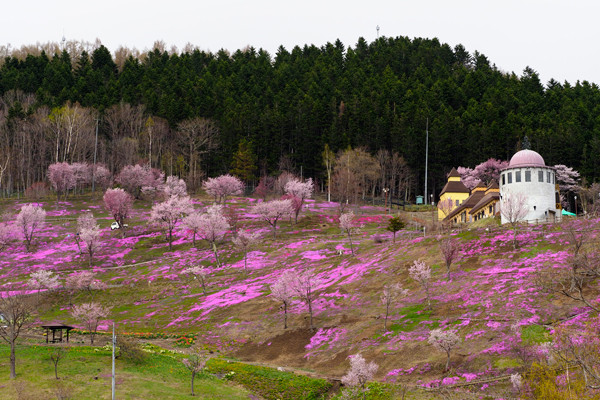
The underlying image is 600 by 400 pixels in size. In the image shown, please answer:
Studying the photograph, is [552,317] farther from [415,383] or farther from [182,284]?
[182,284]

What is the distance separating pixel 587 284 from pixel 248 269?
47.9 metres

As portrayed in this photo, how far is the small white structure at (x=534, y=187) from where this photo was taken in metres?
72.4

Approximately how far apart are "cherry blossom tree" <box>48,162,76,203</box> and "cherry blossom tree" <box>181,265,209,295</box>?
185 ft

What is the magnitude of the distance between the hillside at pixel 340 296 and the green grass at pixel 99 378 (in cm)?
859

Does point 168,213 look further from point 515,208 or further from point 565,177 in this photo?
point 565,177

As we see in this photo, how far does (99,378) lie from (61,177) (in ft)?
303

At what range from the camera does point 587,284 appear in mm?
48062

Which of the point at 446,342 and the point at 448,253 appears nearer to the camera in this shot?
the point at 446,342

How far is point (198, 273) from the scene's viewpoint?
73312 mm

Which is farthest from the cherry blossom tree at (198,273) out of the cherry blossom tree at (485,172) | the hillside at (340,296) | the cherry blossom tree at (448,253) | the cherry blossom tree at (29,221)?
the cherry blossom tree at (485,172)

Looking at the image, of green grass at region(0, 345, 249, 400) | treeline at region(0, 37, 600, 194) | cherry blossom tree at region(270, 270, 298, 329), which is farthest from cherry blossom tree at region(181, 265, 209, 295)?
treeline at region(0, 37, 600, 194)

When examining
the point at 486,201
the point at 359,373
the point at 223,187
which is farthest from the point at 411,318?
the point at 223,187

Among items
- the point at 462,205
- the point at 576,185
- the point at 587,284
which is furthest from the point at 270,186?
the point at 587,284

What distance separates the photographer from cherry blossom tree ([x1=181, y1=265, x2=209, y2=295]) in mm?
73062
